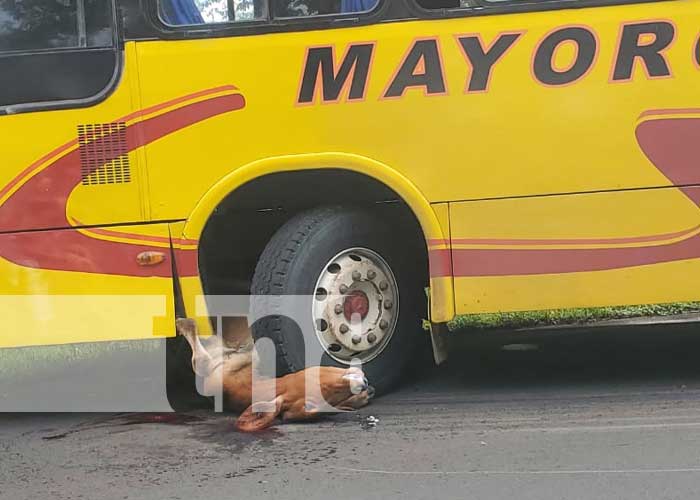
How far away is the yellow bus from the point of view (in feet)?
14.7

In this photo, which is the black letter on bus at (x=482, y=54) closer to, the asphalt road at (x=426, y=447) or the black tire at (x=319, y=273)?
the black tire at (x=319, y=273)

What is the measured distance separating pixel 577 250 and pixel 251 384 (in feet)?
6.38

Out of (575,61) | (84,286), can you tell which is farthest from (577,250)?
(84,286)

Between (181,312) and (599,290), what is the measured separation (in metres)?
2.33

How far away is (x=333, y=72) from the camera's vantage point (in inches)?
178

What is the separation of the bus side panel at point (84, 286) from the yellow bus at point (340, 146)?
0.01 meters

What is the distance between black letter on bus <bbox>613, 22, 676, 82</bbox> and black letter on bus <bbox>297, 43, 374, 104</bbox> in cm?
134

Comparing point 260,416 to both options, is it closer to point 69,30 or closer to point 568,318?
point 69,30

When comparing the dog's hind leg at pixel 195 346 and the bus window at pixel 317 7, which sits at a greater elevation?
the bus window at pixel 317 7

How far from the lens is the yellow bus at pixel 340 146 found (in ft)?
14.7

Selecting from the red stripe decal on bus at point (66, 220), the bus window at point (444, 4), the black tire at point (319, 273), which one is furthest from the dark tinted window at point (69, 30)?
the bus window at point (444, 4)

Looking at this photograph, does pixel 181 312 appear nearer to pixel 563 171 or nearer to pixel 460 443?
pixel 460 443

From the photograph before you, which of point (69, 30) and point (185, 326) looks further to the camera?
point (185, 326)

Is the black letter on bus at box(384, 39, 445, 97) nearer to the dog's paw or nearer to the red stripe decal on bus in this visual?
the red stripe decal on bus
